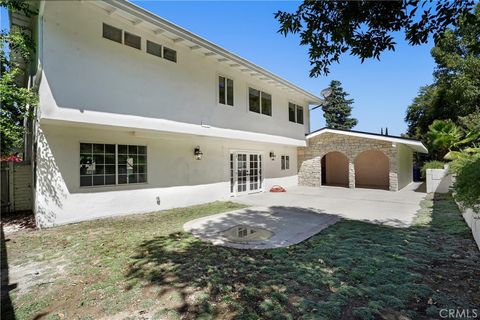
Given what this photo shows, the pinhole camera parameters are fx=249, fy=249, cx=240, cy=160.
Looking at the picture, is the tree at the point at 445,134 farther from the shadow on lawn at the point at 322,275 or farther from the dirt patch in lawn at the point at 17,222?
the dirt patch in lawn at the point at 17,222

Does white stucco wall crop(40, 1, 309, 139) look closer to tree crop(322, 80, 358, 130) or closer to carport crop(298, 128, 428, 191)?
carport crop(298, 128, 428, 191)

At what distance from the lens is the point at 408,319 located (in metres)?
2.72

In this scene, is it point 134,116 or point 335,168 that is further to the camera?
point 335,168

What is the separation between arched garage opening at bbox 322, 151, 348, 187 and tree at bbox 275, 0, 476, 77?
1697 cm

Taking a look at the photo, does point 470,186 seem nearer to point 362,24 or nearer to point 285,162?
point 362,24

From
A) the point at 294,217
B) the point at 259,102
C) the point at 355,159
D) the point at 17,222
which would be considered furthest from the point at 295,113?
the point at 17,222

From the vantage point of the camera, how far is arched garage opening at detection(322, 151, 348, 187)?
19.7 meters

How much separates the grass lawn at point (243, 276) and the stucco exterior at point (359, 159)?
8362 mm

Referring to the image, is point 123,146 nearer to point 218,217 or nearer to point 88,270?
point 218,217

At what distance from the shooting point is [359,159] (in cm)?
1981

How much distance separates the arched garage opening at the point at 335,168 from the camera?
64.5ft

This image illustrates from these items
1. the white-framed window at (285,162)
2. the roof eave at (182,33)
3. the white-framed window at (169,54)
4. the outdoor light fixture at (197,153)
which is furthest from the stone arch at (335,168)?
the white-framed window at (169,54)

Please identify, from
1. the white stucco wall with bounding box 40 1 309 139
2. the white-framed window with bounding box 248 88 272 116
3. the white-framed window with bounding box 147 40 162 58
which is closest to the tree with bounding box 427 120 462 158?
the white-framed window with bounding box 248 88 272 116

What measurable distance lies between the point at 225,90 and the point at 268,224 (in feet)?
20.3
